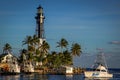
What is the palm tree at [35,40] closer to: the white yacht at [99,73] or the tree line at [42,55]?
the tree line at [42,55]

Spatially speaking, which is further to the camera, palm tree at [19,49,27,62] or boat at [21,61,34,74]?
palm tree at [19,49,27,62]

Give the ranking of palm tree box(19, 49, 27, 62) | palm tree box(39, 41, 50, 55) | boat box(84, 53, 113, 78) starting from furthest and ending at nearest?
palm tree box(39, 41, 50, 55), palm tree box(19, 49, 27, 62), boat box(84, 53, 113, 78)

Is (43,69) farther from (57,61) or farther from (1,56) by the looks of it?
(1,56)

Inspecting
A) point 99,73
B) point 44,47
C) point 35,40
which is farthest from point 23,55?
point 99,73

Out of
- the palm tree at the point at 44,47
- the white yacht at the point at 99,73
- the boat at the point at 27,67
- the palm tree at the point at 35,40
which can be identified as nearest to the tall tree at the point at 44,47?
the palm tree at the point at 44,47

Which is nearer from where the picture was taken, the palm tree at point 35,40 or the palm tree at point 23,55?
the palm tree at point 23,55

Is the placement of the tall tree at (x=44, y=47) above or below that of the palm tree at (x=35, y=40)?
below

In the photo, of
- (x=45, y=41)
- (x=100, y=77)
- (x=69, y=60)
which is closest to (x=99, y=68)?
(x=100, y=77)

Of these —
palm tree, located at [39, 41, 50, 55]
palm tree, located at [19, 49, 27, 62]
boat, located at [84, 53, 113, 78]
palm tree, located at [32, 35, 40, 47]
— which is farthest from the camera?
palm tree, located at [39, 41, 50, 55]

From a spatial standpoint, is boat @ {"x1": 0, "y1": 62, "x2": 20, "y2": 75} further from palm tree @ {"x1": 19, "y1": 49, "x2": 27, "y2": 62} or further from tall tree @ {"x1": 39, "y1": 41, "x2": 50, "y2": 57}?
tall tree @ {"x1": 39, "y1": 41, "x2": 50, "y2": 57}

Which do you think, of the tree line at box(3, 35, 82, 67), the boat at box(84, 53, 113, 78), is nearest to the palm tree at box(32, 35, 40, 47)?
the tree line at box(3, 35, 82, 67)

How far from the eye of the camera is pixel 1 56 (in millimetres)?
196250

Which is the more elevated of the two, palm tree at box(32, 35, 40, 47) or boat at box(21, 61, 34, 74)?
palm tree at box(32, 35, 40, 47)

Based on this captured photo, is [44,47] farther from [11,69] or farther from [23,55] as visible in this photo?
[11,69]
